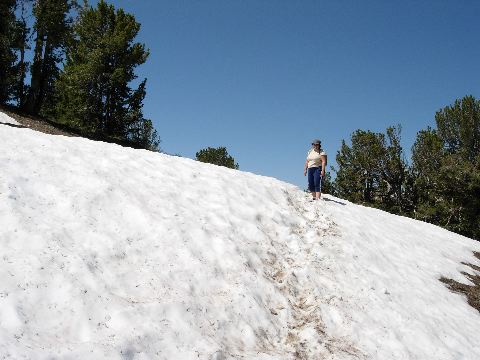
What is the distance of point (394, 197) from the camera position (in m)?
38.3

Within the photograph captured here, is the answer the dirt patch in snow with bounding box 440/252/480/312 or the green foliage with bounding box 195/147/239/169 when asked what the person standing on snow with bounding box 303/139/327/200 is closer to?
the dirt patch in snow with bounding box 440/252/480/312

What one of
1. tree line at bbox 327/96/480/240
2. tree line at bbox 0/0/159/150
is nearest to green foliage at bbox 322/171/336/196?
tree line at bbox 327/96/480/240

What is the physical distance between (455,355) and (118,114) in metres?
27.6

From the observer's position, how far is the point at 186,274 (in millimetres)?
6500

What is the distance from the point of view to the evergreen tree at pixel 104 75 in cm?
2819

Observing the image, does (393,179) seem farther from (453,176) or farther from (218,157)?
(218,157)

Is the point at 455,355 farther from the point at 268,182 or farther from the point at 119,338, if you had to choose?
the point at 268,182

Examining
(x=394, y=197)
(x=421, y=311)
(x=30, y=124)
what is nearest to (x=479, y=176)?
(x=394, y=197)

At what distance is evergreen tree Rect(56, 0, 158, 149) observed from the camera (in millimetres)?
28188

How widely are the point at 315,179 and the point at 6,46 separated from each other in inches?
930

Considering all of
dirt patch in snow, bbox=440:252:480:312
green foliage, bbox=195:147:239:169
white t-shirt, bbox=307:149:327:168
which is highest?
green foliage, bbox=195:147:239:169

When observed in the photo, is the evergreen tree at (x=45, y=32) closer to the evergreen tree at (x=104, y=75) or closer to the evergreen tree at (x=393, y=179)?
the evergreen tree at (x=104, y=75)

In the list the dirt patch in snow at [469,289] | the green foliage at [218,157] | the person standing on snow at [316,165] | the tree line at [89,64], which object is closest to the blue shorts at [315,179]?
the person standing on snow at [316,165]

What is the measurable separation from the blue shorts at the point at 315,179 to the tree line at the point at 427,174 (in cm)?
2404
